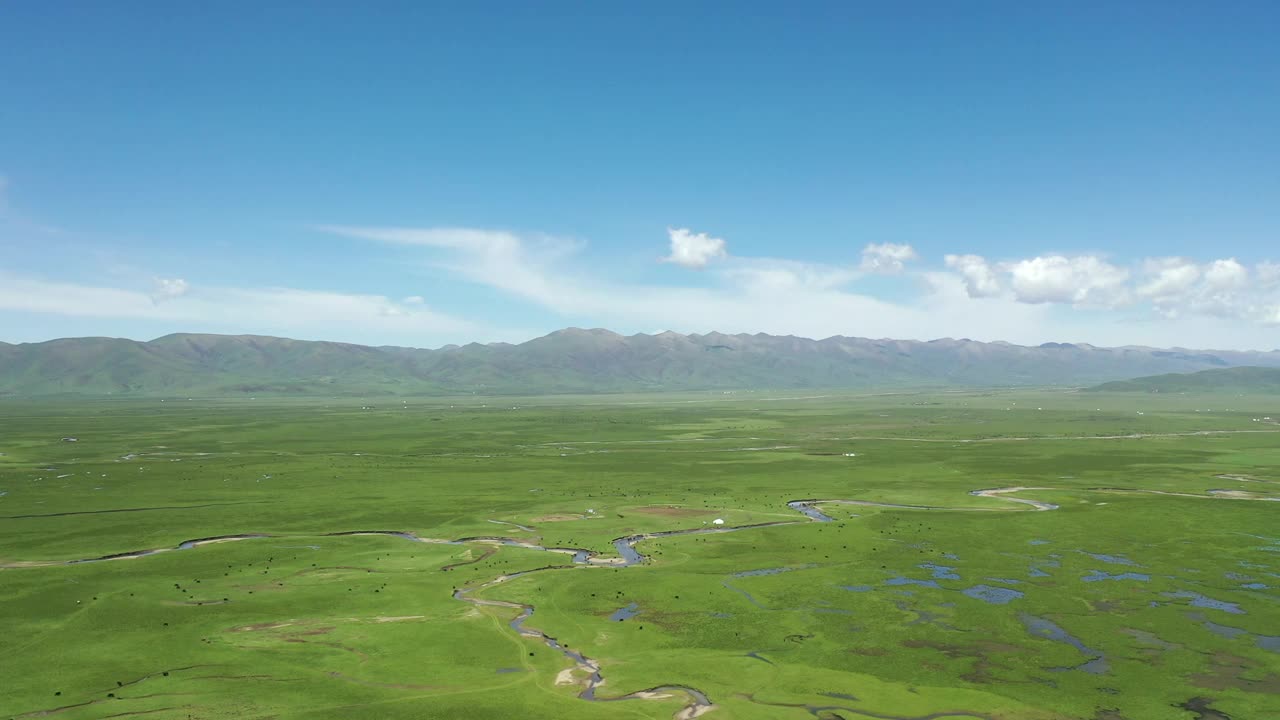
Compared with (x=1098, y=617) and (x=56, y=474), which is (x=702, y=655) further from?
(x=56, y=474)

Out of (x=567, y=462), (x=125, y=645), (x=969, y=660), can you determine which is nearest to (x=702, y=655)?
→ (x=969, y=660)

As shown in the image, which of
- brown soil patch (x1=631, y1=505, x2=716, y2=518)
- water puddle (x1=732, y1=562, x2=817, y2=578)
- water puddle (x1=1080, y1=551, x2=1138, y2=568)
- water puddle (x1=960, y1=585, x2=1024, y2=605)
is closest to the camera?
water puddle (x1=960, y1=585, x2=1024, y2=605)

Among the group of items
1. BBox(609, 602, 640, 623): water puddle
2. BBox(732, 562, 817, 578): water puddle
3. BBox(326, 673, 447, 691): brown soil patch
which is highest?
BBox(326, 673, 447, 691): brown soil patch

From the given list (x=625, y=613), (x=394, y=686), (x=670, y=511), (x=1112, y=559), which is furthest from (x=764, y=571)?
(x=394, y=686)

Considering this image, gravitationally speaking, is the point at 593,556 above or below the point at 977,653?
below

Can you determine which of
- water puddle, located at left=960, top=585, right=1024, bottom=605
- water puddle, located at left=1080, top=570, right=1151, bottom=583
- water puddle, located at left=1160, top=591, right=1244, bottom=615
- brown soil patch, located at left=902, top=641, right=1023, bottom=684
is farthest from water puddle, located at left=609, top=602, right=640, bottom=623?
water puddle, located at left=1160, top=591, right=1244, bottom=615

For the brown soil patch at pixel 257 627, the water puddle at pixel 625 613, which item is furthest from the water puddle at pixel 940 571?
the brown soil patch at pixel 257 627

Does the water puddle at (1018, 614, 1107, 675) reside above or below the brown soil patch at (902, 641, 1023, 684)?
above

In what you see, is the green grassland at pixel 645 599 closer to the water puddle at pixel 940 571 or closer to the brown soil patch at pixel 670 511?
the water puddle at pixel 940 571

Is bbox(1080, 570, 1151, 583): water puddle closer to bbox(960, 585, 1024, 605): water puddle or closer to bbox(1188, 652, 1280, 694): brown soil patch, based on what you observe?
bbox(960, 585, 1024, 605): water puddle

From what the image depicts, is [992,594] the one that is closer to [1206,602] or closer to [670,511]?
[1206,602]
